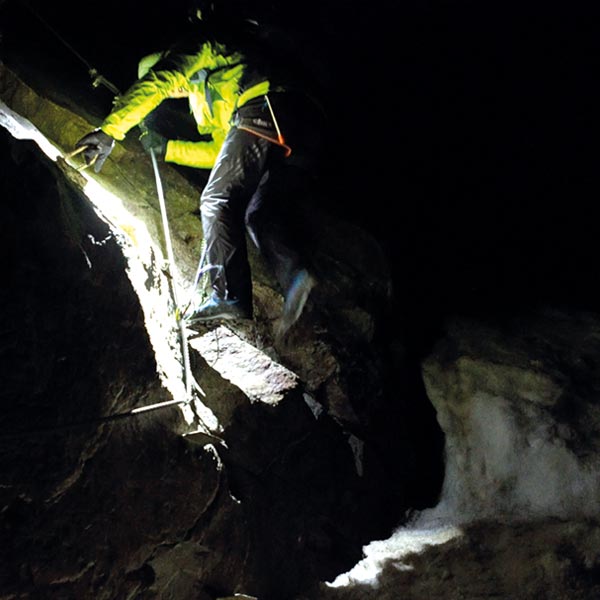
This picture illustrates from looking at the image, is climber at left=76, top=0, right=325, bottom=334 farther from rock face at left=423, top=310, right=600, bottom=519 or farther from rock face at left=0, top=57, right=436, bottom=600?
rock face at left=423, top=310, right=600, bottom=519

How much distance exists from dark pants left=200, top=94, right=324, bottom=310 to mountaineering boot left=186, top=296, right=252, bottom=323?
43 mm

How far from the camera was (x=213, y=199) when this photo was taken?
13.3 feet

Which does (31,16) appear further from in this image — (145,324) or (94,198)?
(145,324)

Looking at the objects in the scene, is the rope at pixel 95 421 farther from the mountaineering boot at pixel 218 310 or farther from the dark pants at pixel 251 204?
the dark pants at pixel 251 204

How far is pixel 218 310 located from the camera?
3.80m

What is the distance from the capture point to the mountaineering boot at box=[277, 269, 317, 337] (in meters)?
4.47

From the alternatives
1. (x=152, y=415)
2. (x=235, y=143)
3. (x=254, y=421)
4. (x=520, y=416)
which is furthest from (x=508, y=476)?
(x=235, y=143)

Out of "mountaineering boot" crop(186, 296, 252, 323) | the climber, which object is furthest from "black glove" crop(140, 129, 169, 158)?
"mountaineering boot" crop(186, 296, 252, 323)

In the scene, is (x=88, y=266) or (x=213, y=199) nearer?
(x=88, y=266)

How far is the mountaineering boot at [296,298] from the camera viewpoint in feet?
14.7

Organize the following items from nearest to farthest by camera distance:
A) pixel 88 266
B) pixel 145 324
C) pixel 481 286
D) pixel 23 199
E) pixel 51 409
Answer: pixel 51 409 → pixel 23 199 → pixel 88 266 → pixel 145 324 → pixel 481 286

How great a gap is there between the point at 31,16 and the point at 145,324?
3.41 meters

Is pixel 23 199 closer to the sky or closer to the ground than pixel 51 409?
closer to the sky

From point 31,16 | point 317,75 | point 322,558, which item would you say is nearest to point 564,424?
point 322,558
